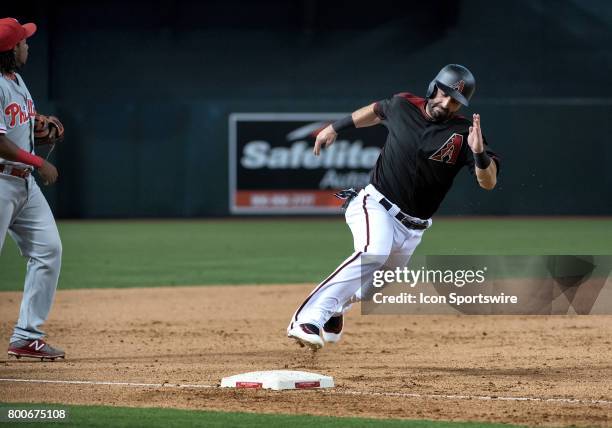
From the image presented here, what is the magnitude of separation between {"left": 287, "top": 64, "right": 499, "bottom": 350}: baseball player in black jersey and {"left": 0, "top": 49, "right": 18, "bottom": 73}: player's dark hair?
1924 mm

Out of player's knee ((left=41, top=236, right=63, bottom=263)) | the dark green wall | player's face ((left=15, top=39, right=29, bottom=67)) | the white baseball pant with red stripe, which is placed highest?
player's face ((left=15, top=39, right=29, bottom=67))

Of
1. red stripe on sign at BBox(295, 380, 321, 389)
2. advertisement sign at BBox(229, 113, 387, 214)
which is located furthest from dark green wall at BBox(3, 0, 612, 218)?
red stripe on sign at BBox(295, 380, 321, 389)

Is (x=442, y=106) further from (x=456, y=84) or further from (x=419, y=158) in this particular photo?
(x=419, y=158)

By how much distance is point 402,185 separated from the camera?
6.43 m

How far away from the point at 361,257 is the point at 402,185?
20.4 inches

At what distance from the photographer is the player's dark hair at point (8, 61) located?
657 cm

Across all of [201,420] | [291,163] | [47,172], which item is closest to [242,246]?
[291,163]

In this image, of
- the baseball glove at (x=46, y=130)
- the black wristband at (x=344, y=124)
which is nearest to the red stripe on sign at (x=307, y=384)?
the black wristband at (x=344, y=124)

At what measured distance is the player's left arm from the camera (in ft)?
19.5

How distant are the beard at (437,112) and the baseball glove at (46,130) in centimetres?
242

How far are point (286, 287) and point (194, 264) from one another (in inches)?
117

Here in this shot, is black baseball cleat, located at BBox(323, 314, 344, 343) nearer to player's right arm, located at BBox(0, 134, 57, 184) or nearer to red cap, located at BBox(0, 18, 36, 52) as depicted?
player's right arm, located at BBox(0, 134, 57, 184)

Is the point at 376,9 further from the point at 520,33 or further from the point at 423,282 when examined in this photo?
the point at 423,282

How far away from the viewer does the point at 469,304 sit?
10070 mm
